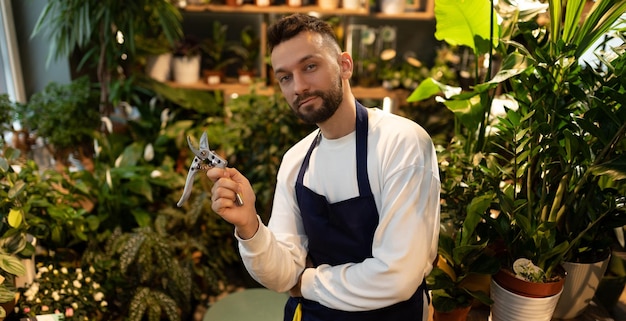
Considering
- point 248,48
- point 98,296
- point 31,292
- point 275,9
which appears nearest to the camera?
point 31,292

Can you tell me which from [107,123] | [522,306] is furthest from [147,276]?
[522,306]

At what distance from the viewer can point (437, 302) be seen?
4.68ft

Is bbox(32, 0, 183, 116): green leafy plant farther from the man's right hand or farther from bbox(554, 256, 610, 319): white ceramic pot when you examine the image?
bbox(554, 256, 610, 319): white ceramic pot

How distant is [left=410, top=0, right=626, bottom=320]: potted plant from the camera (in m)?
1.28

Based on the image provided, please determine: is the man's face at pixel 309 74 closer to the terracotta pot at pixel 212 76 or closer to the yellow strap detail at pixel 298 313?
the yellow strap detail at pixel 298 313

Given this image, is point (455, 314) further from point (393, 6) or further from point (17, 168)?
point (393, 6)

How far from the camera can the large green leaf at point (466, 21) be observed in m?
1.60

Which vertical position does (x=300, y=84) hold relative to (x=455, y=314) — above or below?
above

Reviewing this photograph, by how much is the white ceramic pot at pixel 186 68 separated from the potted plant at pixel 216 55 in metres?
0.08

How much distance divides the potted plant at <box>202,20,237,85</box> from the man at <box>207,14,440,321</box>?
7.58 feet

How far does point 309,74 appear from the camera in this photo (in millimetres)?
1181

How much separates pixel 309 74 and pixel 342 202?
32 cm

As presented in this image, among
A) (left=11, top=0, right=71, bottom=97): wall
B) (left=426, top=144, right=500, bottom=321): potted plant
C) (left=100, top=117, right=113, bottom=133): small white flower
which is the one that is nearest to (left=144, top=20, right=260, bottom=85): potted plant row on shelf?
(left=11, top=0, right=71, bottom=97): wall

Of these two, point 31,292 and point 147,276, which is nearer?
point 31,292
